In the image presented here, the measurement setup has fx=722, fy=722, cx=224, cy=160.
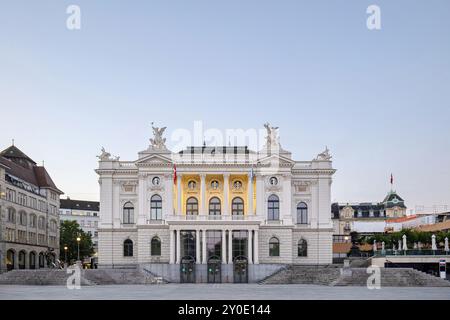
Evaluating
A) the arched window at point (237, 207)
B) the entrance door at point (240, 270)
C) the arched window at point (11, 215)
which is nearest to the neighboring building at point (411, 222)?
the arched window at point (237, 207)

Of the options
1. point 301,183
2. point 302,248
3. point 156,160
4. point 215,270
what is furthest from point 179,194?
point 302,248

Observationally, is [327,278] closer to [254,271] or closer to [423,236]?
[254,271]

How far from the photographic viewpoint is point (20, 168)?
12100 cm

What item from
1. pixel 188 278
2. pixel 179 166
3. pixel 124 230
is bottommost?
pixel 188 278

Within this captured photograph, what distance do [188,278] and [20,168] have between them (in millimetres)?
47048

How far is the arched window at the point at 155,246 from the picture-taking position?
3519 inches

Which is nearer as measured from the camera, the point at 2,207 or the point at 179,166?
the point at 179,166

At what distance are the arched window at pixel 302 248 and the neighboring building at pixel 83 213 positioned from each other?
104368 millimetres

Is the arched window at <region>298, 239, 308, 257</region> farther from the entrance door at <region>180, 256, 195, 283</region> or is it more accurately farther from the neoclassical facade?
the entrance door at <region>180, 256, 195, 283</region>

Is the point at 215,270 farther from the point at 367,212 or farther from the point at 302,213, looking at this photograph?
the point at 367,212

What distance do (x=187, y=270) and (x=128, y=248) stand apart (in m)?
8.88

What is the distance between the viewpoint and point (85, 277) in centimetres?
7806

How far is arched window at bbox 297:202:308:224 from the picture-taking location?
302 ft
